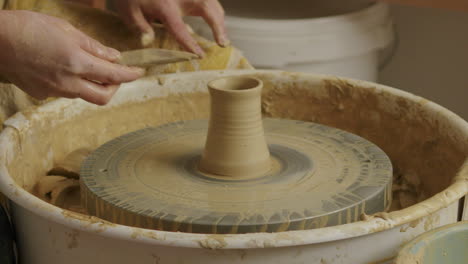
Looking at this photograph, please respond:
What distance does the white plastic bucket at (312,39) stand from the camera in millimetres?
2066

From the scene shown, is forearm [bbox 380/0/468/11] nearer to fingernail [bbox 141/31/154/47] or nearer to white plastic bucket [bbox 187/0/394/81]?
white plastic bucket [bbox 187/0/394/81]

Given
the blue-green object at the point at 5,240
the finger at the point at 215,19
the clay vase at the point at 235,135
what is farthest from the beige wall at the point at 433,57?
the blue-green object at the point at 5,240

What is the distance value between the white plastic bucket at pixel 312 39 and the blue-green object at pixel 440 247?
1175 millimetres

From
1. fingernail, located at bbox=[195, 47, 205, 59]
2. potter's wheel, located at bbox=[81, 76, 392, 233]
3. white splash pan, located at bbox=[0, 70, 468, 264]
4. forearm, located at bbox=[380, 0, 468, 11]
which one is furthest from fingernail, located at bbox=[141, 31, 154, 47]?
forearm, located at bbox=[380, 0, 468, 11]

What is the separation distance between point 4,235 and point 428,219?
2.49ft

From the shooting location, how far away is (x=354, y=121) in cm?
167

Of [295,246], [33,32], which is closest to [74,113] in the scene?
[33,32]

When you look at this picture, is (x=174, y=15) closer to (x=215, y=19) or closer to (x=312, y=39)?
(x=215, y=19)

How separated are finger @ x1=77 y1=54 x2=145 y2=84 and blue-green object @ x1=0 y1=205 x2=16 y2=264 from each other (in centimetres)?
31

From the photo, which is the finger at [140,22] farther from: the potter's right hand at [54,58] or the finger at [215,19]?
the potter's right hand at [54,58]

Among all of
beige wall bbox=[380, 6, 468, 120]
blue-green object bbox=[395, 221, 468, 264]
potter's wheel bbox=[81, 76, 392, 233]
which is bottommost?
beige wall bbox=[380, 6, 468, 120]

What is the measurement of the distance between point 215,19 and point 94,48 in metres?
0.54

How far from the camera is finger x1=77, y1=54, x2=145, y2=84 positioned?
3.93ft

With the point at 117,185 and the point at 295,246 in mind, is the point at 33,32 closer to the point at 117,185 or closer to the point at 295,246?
the point at 117,185
